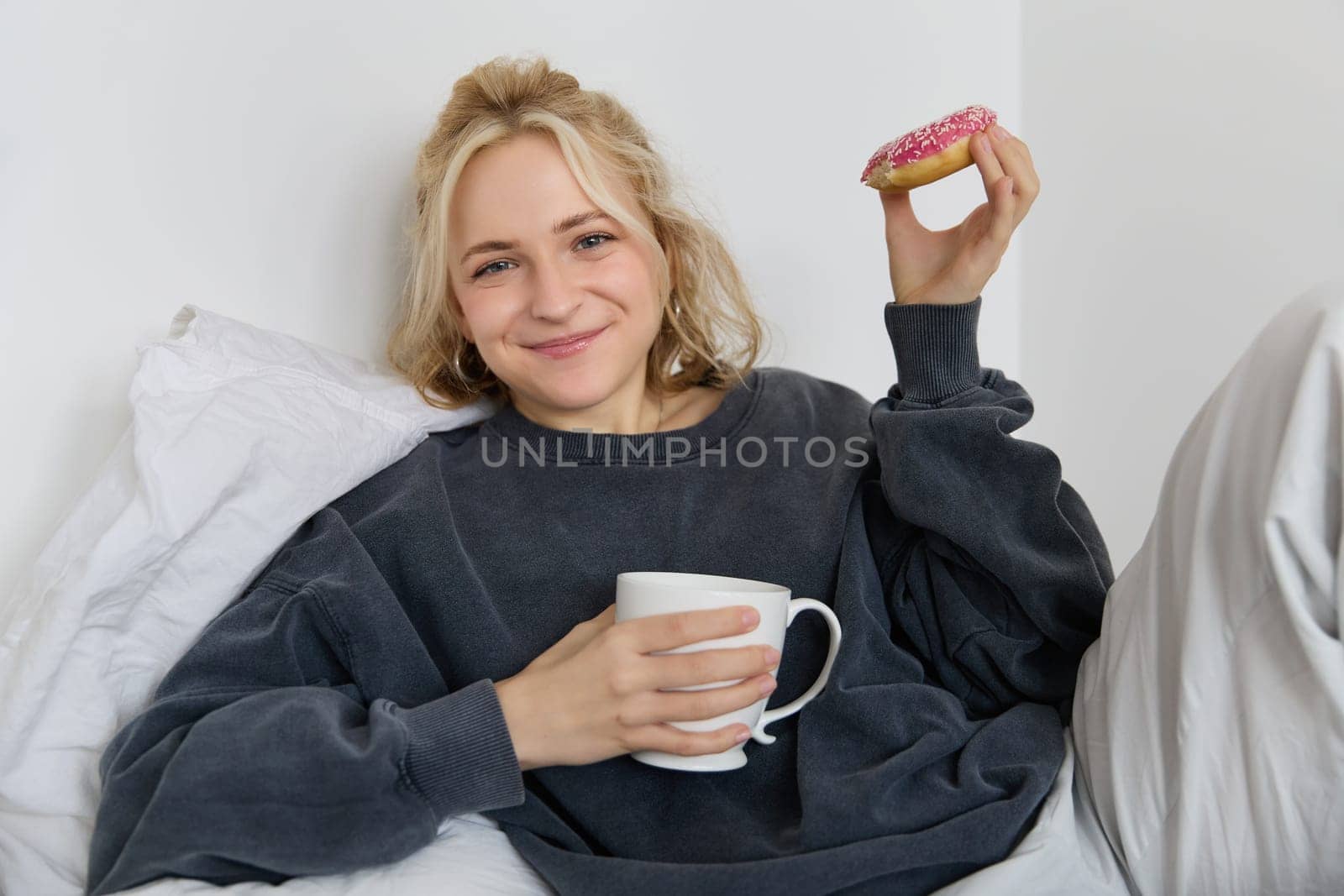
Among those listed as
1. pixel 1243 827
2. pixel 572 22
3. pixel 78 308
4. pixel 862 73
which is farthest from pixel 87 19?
pixel 1243 827

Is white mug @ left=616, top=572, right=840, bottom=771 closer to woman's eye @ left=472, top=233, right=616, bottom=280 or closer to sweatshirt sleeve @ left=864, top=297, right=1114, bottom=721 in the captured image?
sweatshirt sleeve @ left=864, top=297, right=1114, bottom=721

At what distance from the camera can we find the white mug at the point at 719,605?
865 mm

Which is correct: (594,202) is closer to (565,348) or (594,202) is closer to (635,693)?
(565,348)

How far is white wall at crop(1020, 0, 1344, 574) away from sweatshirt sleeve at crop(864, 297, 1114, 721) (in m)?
0.54

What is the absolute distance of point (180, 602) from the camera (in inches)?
41.0

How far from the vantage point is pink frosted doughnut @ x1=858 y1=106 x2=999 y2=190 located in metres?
1.07

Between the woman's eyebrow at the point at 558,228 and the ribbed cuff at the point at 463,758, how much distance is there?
0.52 meters

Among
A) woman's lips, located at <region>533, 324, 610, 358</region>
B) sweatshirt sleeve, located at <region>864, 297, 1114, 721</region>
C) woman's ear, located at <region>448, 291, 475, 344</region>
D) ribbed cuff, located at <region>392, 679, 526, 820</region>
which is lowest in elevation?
ribbed cuff, located at <region>392, 679, 526, 820</region>

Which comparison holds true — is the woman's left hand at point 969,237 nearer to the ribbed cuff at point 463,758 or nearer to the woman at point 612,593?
the woman at point 612,593

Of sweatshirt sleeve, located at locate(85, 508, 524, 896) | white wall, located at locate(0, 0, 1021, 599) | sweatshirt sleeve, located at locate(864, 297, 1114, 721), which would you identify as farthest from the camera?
white wall, located at locate(0, 0, 1021, 599)

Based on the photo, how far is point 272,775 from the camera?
0.87 m

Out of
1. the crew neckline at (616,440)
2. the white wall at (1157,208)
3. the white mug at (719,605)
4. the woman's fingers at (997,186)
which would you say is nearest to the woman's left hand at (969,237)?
the woman's fingers at (997,186)

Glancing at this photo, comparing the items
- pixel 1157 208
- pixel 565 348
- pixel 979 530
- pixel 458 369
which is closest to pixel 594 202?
pixel 565 348

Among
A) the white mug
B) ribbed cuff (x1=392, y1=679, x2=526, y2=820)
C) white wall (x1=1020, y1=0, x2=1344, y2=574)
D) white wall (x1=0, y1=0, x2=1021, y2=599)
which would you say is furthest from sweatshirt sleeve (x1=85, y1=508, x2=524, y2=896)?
white wall (x1=1020, y1=0, x2=1344, y2=574)
